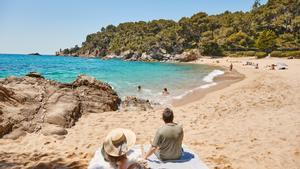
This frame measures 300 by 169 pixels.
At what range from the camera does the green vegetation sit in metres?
80.4

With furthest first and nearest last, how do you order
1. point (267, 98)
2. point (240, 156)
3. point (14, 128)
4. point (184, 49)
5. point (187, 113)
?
point (184, 49) < point (267, 98) < point (187, 113) < point (14, 128) < point (240, 156)

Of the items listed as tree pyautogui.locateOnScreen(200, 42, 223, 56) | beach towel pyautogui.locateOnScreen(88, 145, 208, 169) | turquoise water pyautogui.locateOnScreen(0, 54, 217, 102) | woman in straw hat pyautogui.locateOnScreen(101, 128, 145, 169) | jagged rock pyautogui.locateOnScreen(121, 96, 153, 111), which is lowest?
turquoise water pyautogui.locateOnScreen(0, 54, 217, 102)

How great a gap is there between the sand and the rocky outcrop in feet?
1.42

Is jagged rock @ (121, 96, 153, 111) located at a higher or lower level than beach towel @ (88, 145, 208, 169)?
lower

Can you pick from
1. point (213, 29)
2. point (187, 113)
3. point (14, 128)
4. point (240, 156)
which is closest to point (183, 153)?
point (240, 156)

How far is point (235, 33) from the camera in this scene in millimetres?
94812

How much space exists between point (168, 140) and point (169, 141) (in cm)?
3

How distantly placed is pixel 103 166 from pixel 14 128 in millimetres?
6289

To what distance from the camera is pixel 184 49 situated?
105 m

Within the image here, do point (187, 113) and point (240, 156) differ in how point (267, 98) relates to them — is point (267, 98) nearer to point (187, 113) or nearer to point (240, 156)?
point (187, 113)

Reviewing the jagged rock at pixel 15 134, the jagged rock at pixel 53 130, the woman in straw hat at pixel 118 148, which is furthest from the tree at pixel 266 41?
the woman in straw hat at pixel 118 148

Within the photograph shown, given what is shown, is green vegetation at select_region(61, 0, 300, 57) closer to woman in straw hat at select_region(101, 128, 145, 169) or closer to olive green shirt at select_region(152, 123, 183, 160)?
olive green shirt at select_region(152, 123, 183, 160)

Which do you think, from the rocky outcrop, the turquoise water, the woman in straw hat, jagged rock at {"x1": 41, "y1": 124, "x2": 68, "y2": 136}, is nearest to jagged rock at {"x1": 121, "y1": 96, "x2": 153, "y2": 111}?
the rocky outcrop

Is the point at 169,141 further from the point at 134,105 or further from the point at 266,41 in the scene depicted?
the point at 266,41
